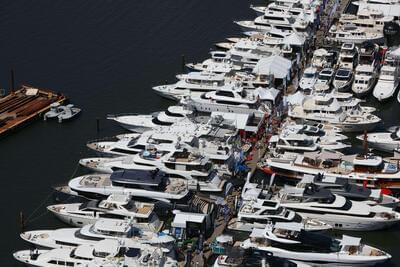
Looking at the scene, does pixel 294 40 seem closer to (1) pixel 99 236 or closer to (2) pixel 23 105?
(2) pixel 23 105

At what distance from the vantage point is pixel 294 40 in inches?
3285

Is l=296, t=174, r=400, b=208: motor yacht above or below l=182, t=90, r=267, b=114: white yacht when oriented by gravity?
below

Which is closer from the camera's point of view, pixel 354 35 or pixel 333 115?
pixel 333 115

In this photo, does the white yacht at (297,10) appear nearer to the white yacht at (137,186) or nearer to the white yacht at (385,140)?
the white yacht at (385,140)

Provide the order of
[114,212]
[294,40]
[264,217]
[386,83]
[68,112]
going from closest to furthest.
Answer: [264,217]
[114,212]
[68,112]
[386,83]
[294,40]

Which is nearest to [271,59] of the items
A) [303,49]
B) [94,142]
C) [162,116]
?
[303,49]

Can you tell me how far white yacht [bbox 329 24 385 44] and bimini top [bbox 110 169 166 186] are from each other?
32470 millimetres

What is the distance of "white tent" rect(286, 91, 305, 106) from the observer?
71312 mm

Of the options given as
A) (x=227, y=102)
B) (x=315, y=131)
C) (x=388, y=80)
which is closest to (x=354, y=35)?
(x=388, y=80)

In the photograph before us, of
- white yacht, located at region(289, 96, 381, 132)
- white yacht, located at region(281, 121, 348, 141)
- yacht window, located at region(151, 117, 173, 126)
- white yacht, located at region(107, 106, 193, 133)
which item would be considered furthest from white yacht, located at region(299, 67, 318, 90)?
yacht window, located at region(151, 117, 173, 126)

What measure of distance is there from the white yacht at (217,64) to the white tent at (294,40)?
6094 mm

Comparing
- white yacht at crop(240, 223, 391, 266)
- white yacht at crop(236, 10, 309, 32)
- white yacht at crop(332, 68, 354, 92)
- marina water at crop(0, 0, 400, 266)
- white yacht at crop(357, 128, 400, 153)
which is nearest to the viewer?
white yacht at crop(240, 223, 391, 266)

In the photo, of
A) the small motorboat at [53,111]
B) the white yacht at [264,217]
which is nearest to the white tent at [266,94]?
the small motorboat at [53,111]

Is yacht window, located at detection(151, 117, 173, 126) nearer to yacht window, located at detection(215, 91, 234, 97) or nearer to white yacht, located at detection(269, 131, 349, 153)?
yacht window, located at detection(215, 91, 234, 97)
